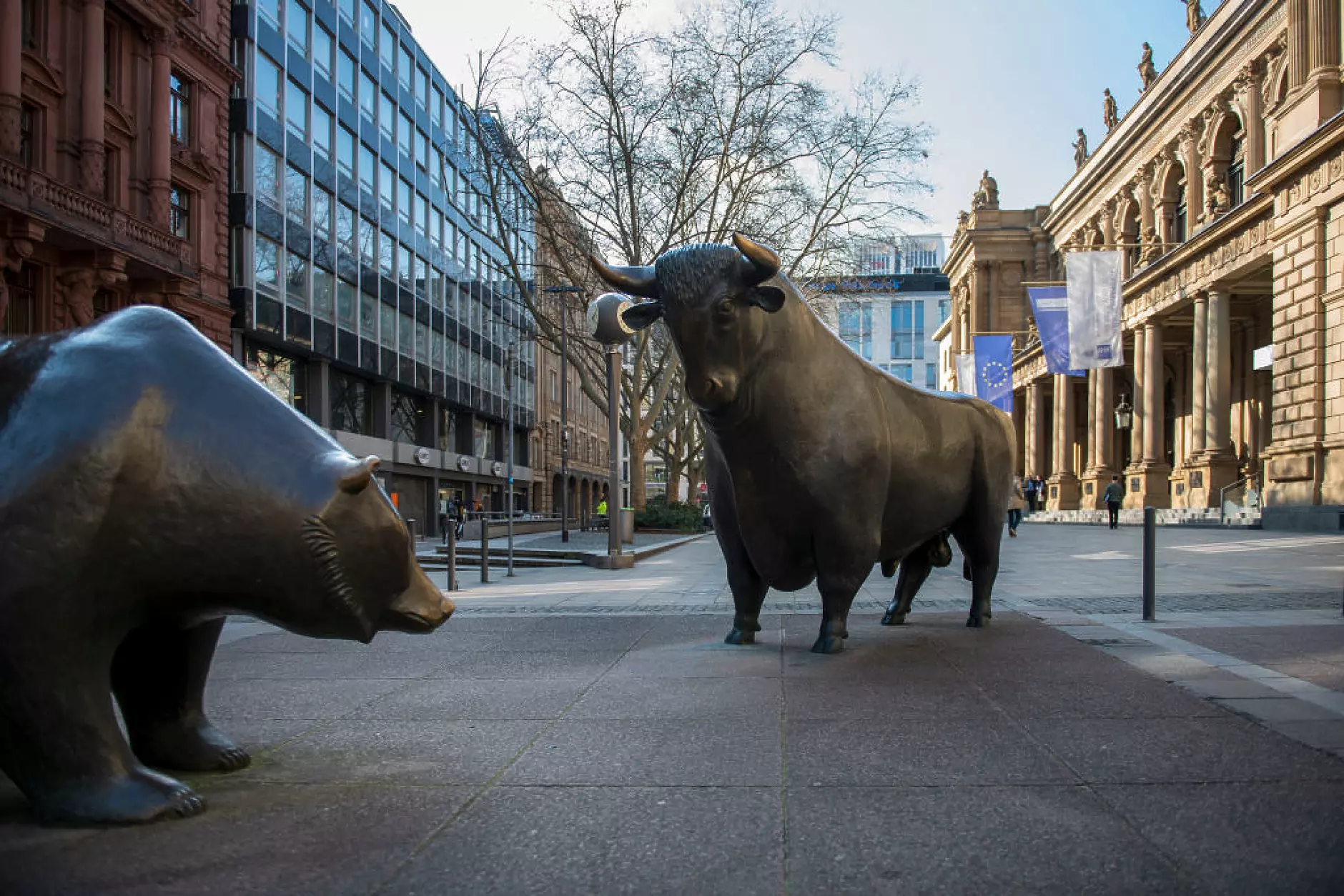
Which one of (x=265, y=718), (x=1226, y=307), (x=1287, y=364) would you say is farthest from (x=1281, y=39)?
(x=265, y=718)

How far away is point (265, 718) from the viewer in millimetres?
3883

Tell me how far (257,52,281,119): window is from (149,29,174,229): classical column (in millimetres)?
5095

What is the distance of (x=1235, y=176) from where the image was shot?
3278 centimetres

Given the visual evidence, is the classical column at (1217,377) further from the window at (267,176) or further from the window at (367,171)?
the window at (367,171)

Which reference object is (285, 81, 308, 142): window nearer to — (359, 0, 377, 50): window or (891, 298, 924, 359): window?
(359, 0, 377, 50): window

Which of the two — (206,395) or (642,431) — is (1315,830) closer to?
(206,395)

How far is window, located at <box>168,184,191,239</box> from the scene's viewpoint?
26755 millimetres

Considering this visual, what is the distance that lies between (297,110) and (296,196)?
313 centimetres

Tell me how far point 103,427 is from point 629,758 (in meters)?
1.82

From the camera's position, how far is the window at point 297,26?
1273 inches

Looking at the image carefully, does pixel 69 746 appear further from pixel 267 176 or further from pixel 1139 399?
pixel 1139 399

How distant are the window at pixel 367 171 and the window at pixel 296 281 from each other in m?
6.42

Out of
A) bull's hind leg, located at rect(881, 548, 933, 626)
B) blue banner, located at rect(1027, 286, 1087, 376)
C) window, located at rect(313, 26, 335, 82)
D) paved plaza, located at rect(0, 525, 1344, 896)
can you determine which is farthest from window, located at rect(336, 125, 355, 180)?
bull's hind leg, located at rect(881, 548, 933, 626)

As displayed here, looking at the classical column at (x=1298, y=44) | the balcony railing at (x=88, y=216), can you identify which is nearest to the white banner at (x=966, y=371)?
the classical column at (x=1298, y=44)
